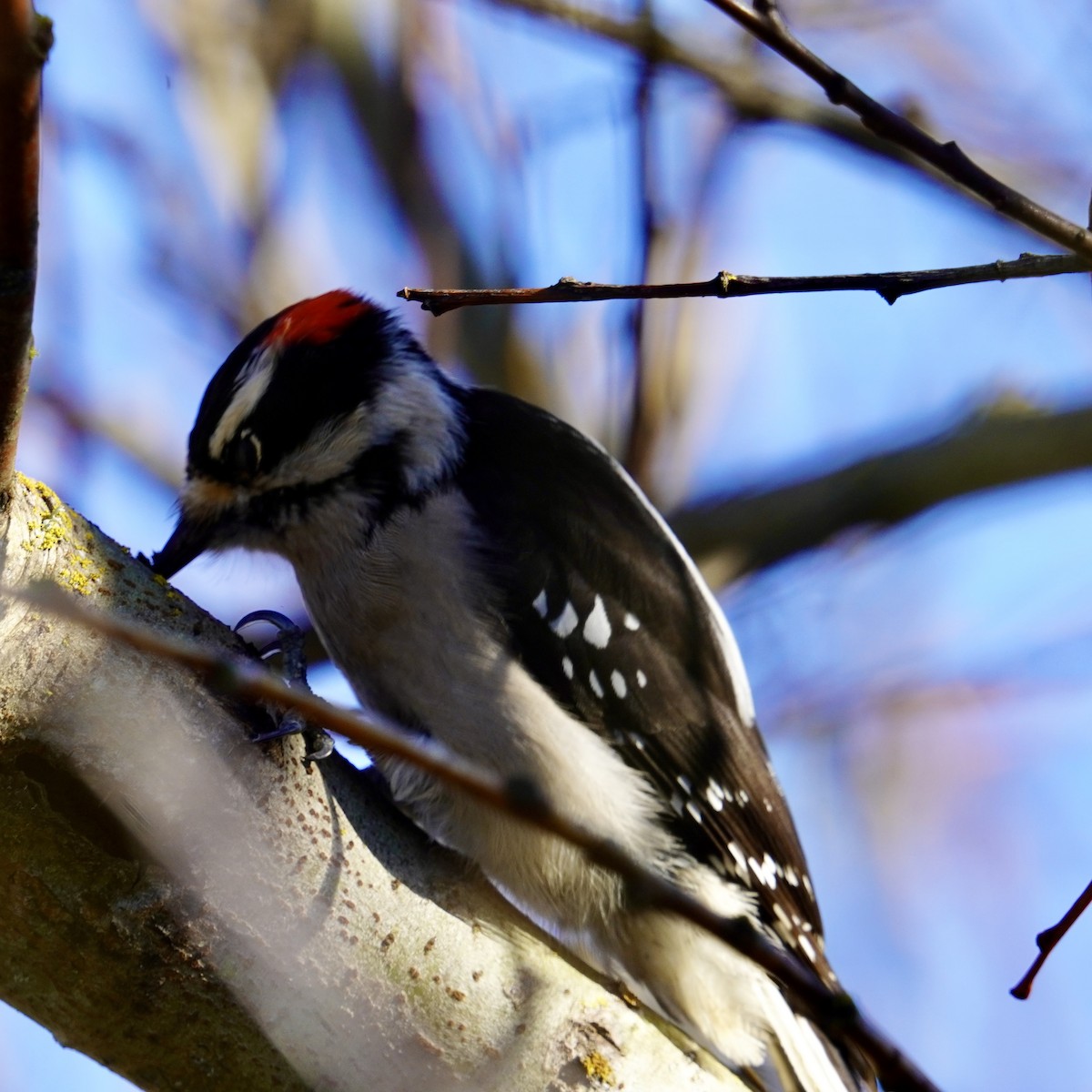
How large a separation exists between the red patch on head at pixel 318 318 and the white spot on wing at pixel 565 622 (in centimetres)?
90

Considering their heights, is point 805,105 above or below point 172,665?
above

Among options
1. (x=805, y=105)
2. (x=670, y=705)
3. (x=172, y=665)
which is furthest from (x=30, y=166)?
(x=805, y=105)

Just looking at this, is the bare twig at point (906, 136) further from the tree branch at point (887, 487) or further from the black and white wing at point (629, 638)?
the tree branch at point (887, 487)

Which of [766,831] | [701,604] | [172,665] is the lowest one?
[172,665]

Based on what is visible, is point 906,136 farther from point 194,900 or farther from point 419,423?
point 419,423

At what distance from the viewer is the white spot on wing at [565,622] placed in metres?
2.94

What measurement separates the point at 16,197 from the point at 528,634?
1736 mm

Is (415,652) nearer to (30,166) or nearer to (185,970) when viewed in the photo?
(185,970)

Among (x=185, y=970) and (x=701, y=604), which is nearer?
(x=185, y=970)

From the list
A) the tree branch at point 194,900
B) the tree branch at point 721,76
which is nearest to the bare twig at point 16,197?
the tree branch at point 194,900

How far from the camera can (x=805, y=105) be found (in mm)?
3604

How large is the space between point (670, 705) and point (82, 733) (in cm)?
158

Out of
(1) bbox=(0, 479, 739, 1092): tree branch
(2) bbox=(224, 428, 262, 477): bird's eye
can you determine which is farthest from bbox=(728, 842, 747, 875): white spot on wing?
(2) bbox=(224, 428, 262, 477): bird's eye

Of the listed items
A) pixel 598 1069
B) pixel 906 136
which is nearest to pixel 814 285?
pixel 906 136
